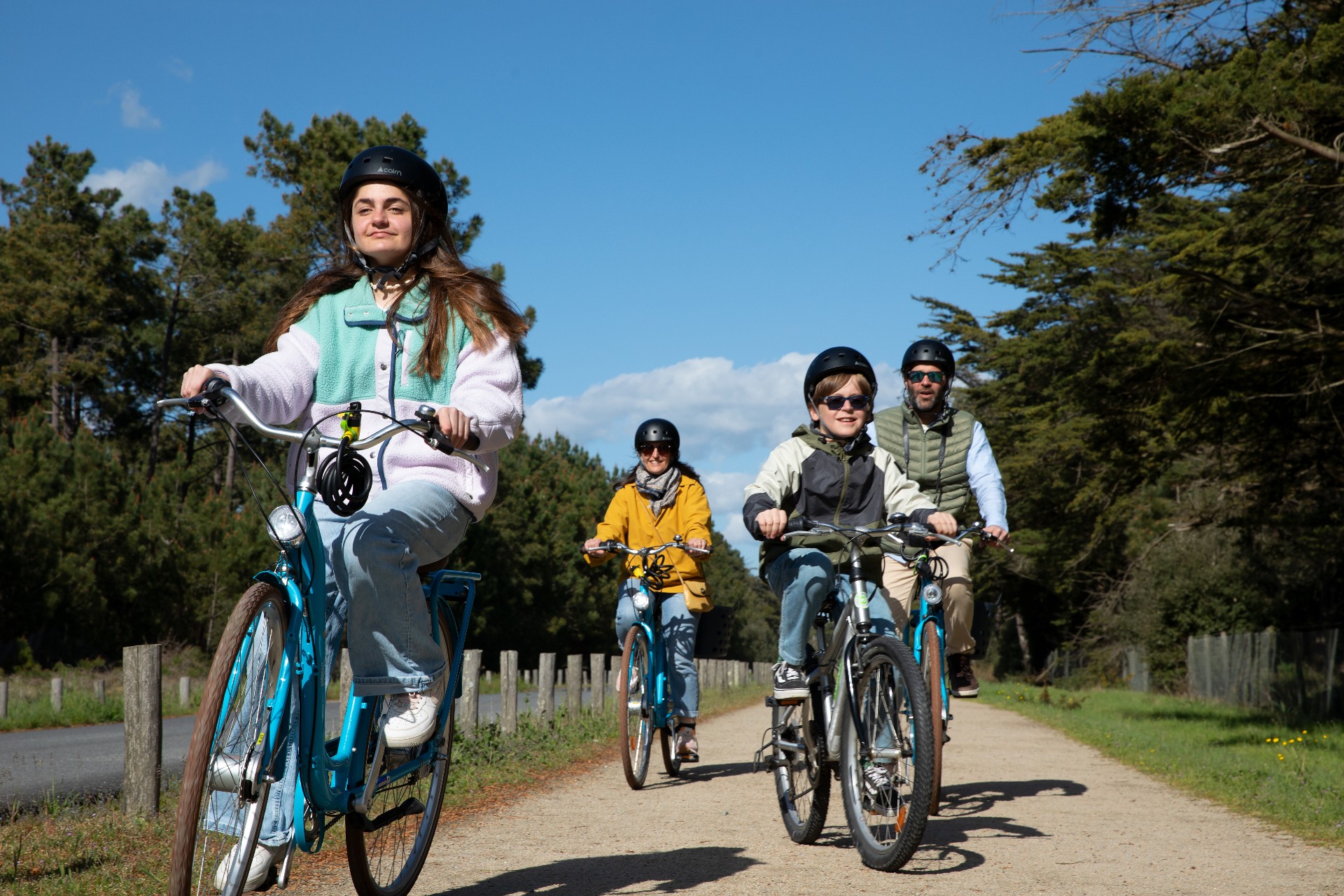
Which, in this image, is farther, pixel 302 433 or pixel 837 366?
pixel 837 366

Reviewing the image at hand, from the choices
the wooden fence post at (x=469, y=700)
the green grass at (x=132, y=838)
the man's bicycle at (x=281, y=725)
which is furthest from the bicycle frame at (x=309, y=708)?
the wooden fence post at (x=469, y=700)

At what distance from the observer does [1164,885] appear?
15.2ft

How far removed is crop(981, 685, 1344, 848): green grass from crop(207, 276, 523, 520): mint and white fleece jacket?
15.1 feet

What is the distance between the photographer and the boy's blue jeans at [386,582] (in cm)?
328

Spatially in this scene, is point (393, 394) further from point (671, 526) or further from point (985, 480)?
point (671, 526)

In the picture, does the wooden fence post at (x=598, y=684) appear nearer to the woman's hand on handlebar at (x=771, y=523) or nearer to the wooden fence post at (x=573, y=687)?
the wooden fence post at (x=573, y=687)

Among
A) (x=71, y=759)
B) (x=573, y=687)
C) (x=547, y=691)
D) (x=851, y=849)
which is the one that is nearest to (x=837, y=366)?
(x=851, y=849)

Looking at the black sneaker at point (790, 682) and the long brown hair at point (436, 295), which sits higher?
the long brown hair at point (436, 295)

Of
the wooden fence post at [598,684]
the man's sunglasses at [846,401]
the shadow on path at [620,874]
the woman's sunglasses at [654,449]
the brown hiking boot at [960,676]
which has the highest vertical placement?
the woman's sunglasses at [654,449]

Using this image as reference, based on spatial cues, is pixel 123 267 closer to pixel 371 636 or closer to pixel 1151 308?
pixel 1151 308

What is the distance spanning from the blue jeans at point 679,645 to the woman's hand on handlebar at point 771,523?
370cm

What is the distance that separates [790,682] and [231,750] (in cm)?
275

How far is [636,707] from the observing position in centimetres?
798

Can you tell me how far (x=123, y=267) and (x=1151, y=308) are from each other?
3442cm
